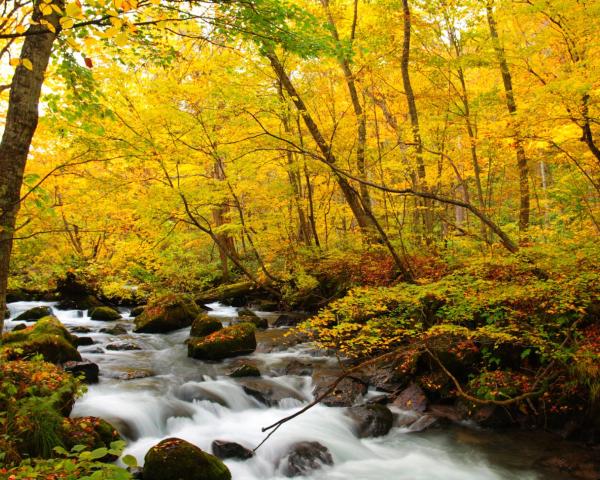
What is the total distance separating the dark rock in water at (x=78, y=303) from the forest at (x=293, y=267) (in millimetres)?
472

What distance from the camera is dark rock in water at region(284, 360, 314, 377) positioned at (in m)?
8.89

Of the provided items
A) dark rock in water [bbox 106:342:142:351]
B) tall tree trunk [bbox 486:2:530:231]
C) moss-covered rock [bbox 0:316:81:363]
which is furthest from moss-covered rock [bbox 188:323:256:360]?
tall tree trunk [bbox 486:2:530:231]

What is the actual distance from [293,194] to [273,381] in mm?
6290

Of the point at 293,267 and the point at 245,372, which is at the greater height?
the point at 293,267

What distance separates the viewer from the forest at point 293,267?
4.63 meters

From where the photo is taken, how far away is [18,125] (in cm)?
360

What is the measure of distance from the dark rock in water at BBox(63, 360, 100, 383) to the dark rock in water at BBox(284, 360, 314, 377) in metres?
3.70

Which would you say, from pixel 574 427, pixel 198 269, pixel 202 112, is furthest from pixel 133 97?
pixel 574 427

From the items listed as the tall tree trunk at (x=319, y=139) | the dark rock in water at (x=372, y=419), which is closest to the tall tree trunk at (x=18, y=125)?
the dark rock in water at (x=372, y=419)

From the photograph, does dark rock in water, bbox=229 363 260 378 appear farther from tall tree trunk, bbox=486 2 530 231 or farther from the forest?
tall tree trunk, bbox=486 2 530 231

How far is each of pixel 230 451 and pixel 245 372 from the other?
2.74 meters

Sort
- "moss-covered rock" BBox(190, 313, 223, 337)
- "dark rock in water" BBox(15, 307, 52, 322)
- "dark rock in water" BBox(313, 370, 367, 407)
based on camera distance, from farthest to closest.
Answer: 1. "dark rock in water" BBox(15, 307, 52, 322)
2. "moss-covered rock" BBox(190, 313, 223, 337)
3. "dark rock in water" BBox(313, 370, 367, 407)

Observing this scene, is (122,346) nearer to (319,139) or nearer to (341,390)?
(341,390)

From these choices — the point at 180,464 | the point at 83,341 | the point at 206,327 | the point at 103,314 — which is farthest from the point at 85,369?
the point at 103,314
